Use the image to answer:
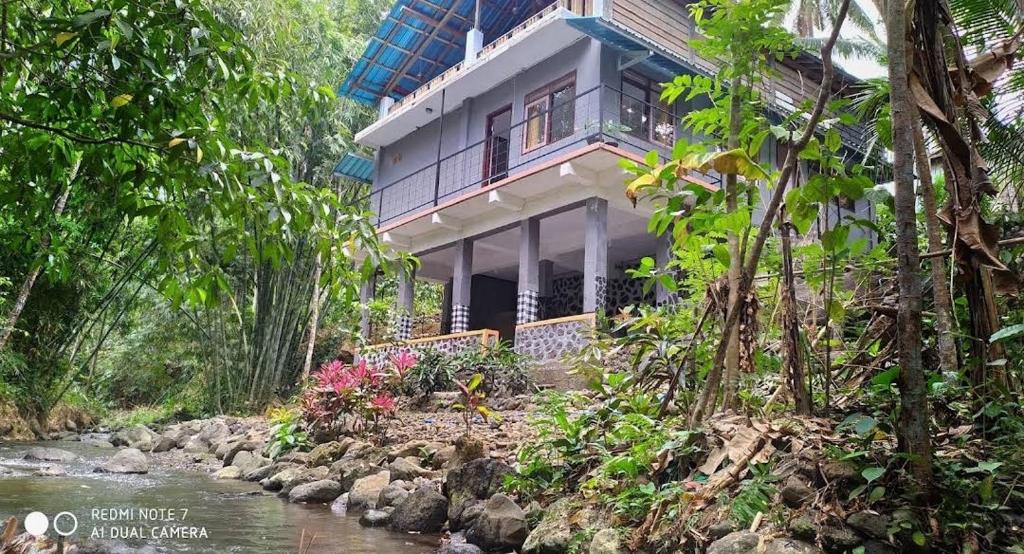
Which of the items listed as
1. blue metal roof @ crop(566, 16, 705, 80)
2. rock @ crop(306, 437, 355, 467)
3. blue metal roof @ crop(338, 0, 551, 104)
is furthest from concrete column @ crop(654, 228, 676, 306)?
rock @ crop(306, 437, 355, 467)

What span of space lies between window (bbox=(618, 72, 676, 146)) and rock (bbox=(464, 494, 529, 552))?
811 centimetres

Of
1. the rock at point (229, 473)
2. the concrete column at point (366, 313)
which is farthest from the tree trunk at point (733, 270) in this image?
the concrete column at point (366, 313)

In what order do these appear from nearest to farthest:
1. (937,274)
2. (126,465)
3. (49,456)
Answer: (937,274) < (126,465) < (49,456)

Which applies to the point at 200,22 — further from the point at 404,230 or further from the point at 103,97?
the point at 404,230

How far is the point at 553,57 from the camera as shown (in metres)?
11.6

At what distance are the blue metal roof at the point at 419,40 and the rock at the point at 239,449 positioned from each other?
827 centimetres

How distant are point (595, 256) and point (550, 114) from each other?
299cm

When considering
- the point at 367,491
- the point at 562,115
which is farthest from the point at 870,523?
the point at 562,115

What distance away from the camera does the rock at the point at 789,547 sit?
236cm

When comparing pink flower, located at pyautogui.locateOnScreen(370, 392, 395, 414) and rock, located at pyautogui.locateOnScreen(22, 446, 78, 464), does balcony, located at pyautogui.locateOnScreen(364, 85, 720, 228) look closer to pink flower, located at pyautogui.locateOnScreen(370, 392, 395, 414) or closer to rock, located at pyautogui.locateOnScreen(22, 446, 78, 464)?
pink flower, located at pyautogui.locateOnScreen(370, 392, 395, 414)

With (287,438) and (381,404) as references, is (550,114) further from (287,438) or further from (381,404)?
(287,438)

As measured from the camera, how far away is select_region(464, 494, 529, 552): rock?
12.1 feet

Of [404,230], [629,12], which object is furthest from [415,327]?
[629,12]

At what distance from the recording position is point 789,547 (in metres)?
2.39
